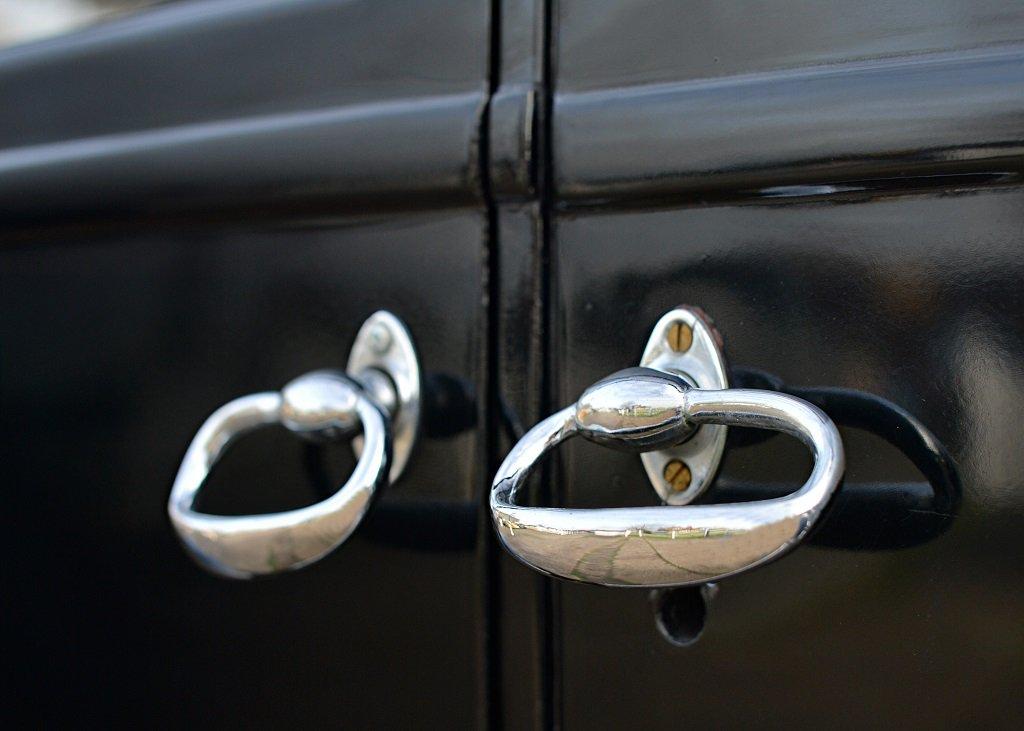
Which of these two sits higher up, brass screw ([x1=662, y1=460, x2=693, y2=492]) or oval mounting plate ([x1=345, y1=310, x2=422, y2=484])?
oval mounting plate ([x1=345, y1=310, x2=422, y2=484])

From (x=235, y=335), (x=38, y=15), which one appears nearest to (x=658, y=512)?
(x=235, y=335)

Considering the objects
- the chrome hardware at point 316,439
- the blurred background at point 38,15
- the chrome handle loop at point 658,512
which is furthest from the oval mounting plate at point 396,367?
the blurred background at point 38,15

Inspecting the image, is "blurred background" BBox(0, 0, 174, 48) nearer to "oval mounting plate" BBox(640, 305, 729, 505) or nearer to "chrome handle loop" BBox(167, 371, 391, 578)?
"chrome handle loop" BBox(167, 371, 391, 578)

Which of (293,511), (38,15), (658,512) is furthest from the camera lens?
(38,15)

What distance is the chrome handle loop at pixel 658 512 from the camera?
15.4 inches

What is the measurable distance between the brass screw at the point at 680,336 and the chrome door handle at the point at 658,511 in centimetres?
3

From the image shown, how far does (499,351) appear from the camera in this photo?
1.75ft

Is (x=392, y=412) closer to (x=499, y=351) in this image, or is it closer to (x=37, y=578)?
(x=499, y=351)

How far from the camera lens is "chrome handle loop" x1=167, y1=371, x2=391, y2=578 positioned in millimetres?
493

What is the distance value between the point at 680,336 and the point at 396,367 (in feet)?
0.52

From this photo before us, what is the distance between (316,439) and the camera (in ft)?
1.72

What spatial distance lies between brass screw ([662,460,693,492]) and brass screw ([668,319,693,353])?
0.18 ft

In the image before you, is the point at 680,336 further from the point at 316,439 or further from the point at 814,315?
the point at 316,439

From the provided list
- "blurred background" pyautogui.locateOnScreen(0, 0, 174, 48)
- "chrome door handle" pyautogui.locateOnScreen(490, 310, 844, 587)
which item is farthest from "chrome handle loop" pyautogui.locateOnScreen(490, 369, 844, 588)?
"blurred background" pyautogui.locateOnScreen(0, 0, 174, 48)
